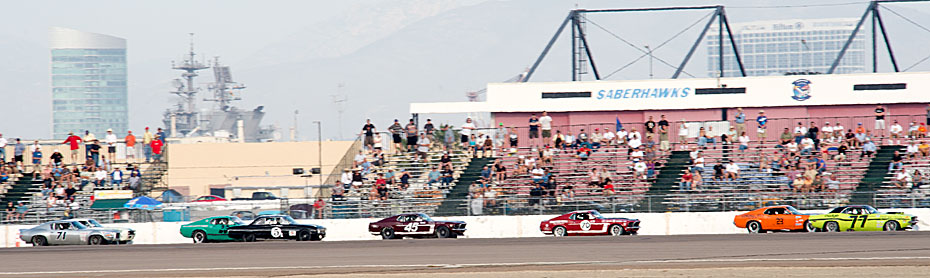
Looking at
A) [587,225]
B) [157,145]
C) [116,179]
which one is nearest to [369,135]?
[157,145]

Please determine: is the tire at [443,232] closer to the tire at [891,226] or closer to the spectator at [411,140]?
the spectator at [411,140]

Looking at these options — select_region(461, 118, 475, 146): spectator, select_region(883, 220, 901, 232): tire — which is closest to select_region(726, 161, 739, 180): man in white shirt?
select_region(883, 220, 901, 232): tire

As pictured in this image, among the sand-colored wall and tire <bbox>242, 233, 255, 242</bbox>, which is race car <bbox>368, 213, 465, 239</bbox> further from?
the sand-colored wall

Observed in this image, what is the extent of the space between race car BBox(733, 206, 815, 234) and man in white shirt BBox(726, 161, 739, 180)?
5134mm

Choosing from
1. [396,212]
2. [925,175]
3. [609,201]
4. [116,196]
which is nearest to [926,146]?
[925,175]

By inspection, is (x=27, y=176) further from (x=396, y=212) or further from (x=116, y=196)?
(x=396, y=212)

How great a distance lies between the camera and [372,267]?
22.2 meters

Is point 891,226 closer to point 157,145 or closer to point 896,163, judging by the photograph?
point 896,163

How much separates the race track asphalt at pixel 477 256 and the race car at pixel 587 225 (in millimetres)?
2461

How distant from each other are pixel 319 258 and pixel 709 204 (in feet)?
51.1

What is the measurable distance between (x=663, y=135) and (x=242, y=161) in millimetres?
51720

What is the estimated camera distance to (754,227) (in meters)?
33.8

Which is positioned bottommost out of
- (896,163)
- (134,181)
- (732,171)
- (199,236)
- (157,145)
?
(199,236)

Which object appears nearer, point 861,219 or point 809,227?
point 861,219
